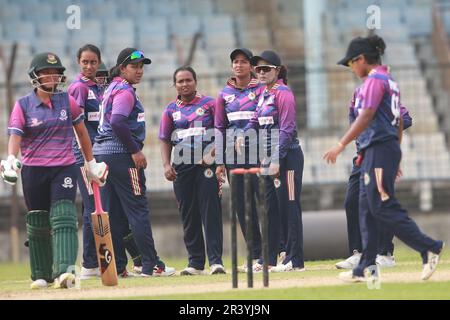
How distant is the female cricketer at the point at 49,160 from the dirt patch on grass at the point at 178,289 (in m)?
0.38

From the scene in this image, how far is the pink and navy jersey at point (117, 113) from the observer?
13883 millimetres

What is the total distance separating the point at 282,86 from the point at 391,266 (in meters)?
2.31

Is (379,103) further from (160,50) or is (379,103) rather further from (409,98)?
(160,50)

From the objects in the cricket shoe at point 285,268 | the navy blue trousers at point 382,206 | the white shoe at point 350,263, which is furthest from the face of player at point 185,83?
the navy blue trousers at point 382,206

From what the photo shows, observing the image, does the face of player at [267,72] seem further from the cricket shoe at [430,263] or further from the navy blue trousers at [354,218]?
the cricket shoe at [430,263]

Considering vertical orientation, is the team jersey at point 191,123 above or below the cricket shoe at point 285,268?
above

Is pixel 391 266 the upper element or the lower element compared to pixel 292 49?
lower

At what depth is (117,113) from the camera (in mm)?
13805

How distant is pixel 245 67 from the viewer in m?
14.5

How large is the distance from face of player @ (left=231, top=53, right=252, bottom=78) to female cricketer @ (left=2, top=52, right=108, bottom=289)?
90.5 inches

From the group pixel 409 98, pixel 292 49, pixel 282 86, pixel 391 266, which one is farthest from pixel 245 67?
pixel 292 49

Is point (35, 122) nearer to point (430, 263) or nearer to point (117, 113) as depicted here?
point (117, 113)

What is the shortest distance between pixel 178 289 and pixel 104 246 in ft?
3.43

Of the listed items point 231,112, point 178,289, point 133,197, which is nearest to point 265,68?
point 231,112
